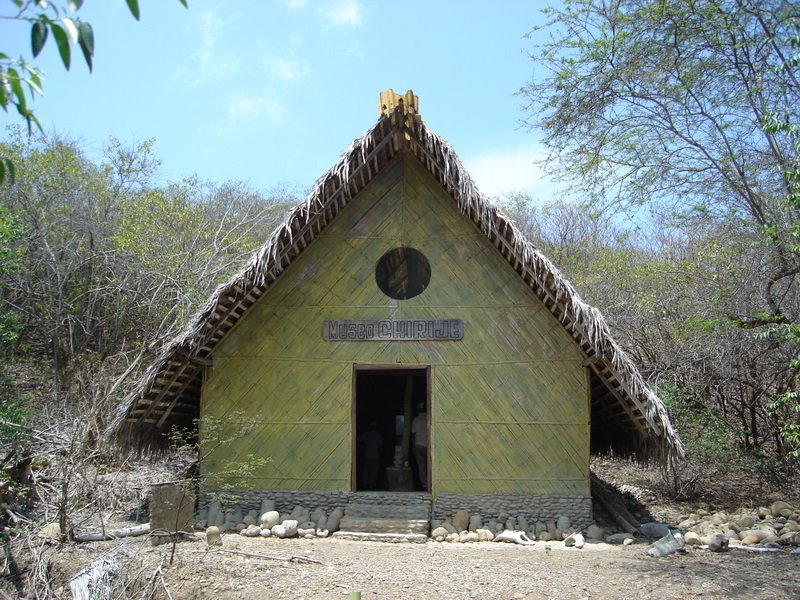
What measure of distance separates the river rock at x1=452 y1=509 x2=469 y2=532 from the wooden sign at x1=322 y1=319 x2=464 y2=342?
6.56ft

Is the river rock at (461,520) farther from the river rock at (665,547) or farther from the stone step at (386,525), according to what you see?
the river rock at (665,547)

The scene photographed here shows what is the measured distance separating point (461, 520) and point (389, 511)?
82cm

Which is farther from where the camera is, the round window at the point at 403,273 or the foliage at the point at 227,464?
the round window at the point at 403,273

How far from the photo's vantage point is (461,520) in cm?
853

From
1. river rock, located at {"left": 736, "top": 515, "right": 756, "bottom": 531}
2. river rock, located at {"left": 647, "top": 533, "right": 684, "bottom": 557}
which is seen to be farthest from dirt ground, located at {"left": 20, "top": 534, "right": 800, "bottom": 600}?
river rock, located at {"left": 736, "top": 515, "right": 756, "bottom": 531}

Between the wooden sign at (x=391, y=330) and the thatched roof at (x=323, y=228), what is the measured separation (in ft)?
3.13

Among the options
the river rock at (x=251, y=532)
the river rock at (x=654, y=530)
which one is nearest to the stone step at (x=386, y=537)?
the river rock at (x=251, y=532)

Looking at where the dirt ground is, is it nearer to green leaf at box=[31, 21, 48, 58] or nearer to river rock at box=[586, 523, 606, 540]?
river rock at box=[586, 523, 606, 540]

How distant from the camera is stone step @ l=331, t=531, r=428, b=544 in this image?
8219 millimetres

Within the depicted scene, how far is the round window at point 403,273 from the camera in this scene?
9141 millimetres

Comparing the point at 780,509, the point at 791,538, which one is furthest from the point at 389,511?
the point at 780,509

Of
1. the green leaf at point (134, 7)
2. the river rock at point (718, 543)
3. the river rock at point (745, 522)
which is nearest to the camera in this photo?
the green leaf at point (134, 7)

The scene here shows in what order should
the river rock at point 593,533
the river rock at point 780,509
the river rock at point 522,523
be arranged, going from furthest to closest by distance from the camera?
the river rock at point 780,509
the river rock at point 522,523
the river rock at point 593,533

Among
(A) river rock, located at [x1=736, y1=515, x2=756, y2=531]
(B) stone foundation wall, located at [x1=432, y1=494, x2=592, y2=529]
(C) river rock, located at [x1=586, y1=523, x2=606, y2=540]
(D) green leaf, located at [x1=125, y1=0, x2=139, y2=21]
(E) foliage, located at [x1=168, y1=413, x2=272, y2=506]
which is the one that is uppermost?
(D) green leaf, located at [x1=125, y1=0, x2=139, y2=21]
